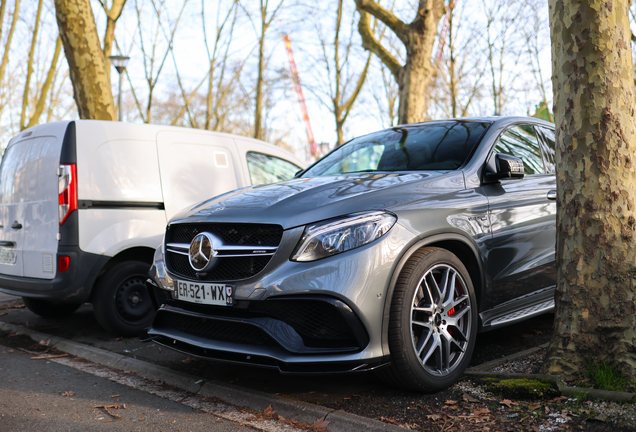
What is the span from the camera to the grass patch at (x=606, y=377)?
10.3 feet

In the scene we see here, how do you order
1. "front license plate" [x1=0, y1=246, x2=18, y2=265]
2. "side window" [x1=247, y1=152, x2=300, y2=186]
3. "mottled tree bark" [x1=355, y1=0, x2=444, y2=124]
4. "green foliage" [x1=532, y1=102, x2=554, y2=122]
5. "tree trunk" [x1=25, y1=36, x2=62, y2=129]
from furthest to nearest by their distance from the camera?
"green foliage" [x1=532, y1=102, x2=554, y2=122]
"tree trunk" [x1=25, y1=36, x2=62, y2=129]
"mottled tree bark" [x1=355, y1=0, x2=444, y2=124]
"side window" [x1=247, y1=152, x2=300, y2=186]
"front license plate" [x1=0, y1=246, x2=18, y2=265]

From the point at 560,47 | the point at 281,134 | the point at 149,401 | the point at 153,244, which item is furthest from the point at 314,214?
the point at 281,134

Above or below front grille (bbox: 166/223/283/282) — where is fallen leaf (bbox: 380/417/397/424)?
below

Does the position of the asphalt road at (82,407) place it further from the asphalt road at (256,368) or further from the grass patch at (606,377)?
the grass patch at (606,377)

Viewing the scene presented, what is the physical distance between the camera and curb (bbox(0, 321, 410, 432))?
2.95m

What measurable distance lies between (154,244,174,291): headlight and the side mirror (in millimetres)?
2236

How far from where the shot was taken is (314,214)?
3.21 m

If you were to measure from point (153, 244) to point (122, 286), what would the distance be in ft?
1.53

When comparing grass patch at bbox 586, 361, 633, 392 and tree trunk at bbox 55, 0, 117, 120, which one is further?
tree trunk at bbox 55, 0, 117, 120

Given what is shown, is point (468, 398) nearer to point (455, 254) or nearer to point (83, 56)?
point (455, 254)

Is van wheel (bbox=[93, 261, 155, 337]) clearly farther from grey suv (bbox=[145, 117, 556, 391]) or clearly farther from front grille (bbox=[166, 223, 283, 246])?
front grille (bbox=[166, 223, 283, 246])

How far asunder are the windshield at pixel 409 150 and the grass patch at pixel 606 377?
155 centimetres

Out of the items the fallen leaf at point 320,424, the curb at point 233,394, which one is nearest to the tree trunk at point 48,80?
the curb at point 233,394

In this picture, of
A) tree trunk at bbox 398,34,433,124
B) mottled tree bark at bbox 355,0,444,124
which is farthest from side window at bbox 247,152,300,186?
mottled tree bark at bbox 355,0,444,124
